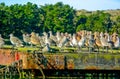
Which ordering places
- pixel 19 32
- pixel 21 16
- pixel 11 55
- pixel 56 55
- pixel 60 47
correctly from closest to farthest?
1. pixel 56 55
2. pixel 11 55
3. pixel 60 47
4. pixel 19 32
5. pixel 21 16

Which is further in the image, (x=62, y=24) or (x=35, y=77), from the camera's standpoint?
(x=62, y=24)

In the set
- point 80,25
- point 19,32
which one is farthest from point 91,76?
point 80,25

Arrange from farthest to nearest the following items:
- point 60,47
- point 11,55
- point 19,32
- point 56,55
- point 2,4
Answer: point 2,4, point 19,32, point 60,47, point 11,55, point 56,55

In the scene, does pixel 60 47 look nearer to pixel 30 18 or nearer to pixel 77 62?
pixel 77 62

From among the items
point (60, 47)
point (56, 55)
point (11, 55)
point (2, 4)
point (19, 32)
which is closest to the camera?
point (56, 55)

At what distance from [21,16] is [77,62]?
61.0m

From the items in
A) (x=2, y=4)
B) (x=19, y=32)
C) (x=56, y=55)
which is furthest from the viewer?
(x=2, y=4)

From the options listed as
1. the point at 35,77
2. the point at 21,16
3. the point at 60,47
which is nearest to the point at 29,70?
the point at 35,77

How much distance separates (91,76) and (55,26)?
62.7 m

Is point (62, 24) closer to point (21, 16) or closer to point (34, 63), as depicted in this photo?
point (21, 16)

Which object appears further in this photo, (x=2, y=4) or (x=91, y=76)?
(x=2, y=4)

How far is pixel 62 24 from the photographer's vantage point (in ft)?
364

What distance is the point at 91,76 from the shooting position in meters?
47.5

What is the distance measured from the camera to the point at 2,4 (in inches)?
4486
